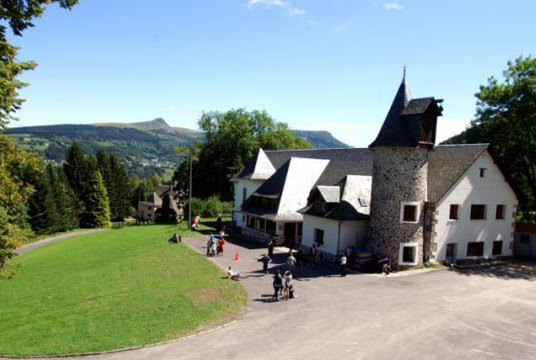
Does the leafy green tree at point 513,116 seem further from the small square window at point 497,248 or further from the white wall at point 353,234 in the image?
the white wall at point 353,234

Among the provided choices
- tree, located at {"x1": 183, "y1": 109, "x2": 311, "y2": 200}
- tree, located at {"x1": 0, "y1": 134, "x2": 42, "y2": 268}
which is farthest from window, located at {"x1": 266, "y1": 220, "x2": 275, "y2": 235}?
tree, located at {"x1": 183, "y1": 109, "x2": 311, "y2": 200}

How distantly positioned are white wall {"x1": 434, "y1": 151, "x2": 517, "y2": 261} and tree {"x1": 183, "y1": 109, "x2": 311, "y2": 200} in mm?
39929

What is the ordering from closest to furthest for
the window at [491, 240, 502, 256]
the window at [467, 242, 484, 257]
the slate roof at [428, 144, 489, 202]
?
1. the slate roof at [428, 144, 489, 202]
2. the window at [467, 242, 484, 257]
3. the window at [491, 240, 502, 256]

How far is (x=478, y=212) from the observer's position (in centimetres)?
3175

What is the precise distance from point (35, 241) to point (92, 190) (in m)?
19.9

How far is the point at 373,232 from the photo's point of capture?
2934cm

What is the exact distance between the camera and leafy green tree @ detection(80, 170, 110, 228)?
73.6 m

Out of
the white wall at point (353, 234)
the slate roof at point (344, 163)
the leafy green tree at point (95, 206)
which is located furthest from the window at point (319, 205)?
the leafy green tree at point (95, 206)

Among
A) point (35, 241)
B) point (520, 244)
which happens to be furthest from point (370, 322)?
point (35, 241)

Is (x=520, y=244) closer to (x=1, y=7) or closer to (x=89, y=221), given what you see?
(x=1, y=7)

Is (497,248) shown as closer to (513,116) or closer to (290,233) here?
(513,116)

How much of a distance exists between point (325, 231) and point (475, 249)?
11867 mm

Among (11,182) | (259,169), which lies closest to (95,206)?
(259,169)

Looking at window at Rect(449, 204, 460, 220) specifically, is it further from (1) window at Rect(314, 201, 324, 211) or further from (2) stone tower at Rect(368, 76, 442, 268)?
(1) window at Rect(314, 201, 324, 211)
